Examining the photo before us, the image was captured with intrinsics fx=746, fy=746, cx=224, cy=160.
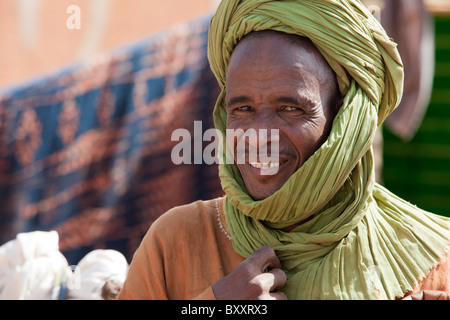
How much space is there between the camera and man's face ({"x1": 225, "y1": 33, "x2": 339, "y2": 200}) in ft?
6.89

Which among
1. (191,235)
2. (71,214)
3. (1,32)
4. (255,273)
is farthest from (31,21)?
(255,273)

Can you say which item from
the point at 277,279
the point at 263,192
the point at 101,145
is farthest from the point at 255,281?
the point at 101,145

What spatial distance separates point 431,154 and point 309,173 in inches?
215

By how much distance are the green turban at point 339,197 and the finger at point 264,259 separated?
0.19 feet

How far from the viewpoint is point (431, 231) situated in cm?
227

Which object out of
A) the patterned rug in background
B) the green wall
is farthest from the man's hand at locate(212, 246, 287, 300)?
the green wall

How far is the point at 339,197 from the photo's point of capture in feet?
7.36

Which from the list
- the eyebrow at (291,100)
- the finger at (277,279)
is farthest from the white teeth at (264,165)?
the finger at (277,279)

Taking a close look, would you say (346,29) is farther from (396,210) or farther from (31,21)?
(31,21)

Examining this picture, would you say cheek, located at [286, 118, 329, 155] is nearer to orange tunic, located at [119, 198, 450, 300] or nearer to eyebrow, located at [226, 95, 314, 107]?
eyebrow, located at [226, 95, 314, 107]

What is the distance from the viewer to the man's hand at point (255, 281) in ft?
6.61

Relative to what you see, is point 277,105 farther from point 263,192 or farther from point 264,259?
point 264,259

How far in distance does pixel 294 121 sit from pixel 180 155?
10.0 ft

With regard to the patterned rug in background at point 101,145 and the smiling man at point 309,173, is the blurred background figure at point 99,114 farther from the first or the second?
the smiling man at point 309,173
